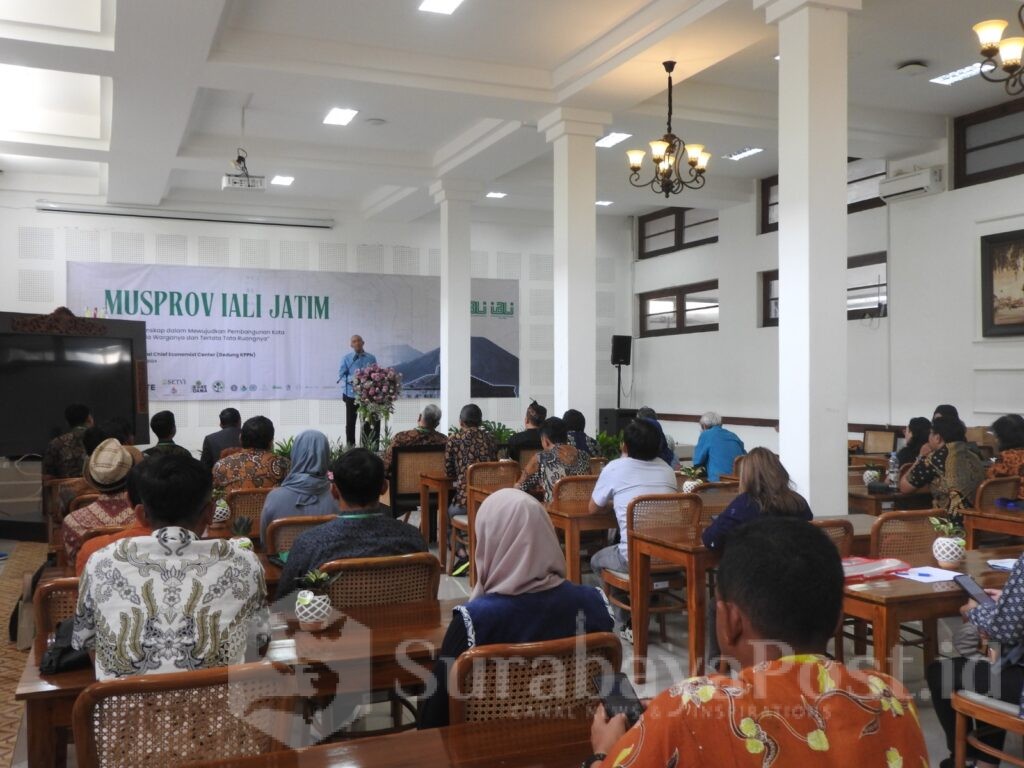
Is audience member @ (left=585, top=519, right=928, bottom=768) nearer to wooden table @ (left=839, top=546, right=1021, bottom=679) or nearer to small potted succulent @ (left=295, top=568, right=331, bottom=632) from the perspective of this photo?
small potted succulent @ (left=295, top=568, right=331, bottom=632)

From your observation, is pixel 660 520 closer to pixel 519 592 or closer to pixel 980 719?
pixel 980 719

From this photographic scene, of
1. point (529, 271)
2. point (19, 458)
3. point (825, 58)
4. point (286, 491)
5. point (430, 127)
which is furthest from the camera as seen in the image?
point (529, 271)

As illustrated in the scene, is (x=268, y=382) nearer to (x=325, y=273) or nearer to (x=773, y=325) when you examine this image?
(x=325, y=273)

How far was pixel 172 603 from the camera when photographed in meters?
1.89

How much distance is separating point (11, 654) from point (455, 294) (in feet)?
21.9

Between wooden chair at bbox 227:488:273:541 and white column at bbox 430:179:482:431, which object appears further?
white column at bbox 430:179:482:431

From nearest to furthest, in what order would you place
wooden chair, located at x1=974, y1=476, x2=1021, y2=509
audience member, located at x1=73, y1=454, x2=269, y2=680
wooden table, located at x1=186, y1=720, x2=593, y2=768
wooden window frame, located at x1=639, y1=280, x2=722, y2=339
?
1. wooden table, located at x1=186, y1=720, x2=593, y2=768
2. audience member, located at x1=73, y1=454, x2=269, y2=680
3. wooden chair, located at x1=974, y1=476, x2=1021, y2=509
4. wooden window frame, located at x1=639, y1=280, x2=722, y2=339

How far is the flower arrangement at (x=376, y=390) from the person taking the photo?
26.9ft

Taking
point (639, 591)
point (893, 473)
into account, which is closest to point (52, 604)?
point (639, 591)

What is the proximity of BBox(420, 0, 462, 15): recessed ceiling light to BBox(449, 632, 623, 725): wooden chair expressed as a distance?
507 centimetres

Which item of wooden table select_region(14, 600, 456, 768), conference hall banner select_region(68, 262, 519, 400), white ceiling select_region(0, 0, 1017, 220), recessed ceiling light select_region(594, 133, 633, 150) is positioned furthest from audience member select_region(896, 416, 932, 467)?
conference hall banner select_region(68, 262, 519, 400)

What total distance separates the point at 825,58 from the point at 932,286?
4.73 meters

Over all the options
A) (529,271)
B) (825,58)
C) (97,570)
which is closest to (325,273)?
(529,271)

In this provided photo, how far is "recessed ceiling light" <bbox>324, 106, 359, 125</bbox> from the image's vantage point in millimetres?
8117
